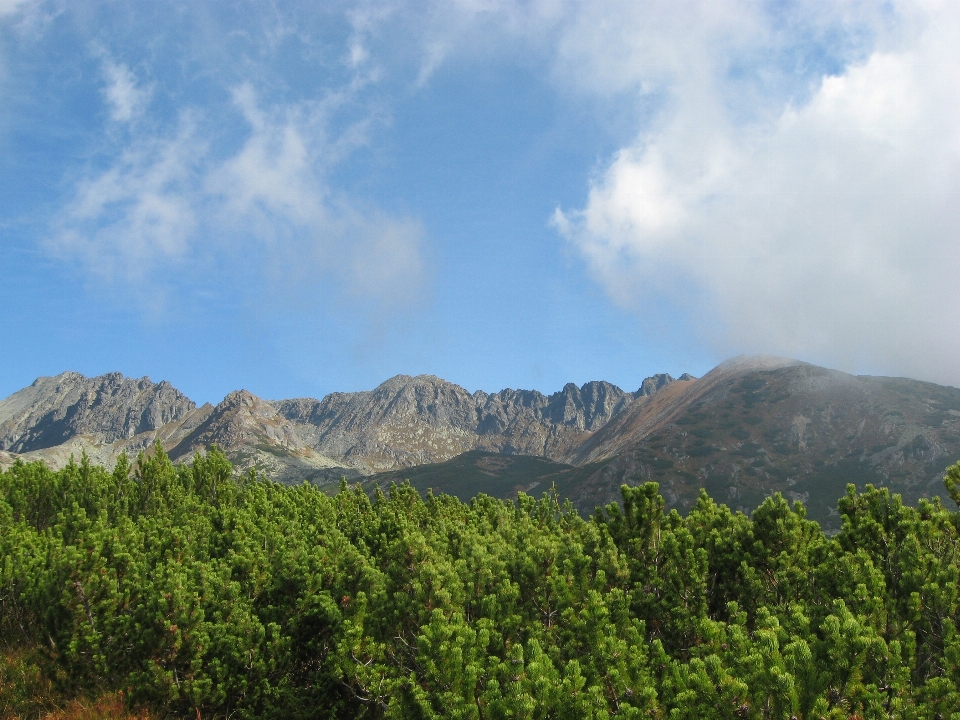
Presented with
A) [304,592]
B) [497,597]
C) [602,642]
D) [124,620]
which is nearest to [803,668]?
[602,642]

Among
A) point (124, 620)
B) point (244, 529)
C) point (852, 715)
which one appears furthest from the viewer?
point (244, 529)

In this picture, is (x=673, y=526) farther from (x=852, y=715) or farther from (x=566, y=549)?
(x=852, y=715)

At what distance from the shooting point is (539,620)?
15.7 meters

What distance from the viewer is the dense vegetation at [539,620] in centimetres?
1009

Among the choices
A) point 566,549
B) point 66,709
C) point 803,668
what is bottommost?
point 66,709

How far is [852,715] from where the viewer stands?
9523 mm

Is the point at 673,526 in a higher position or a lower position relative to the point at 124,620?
higher

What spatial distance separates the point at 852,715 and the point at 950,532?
8280mm

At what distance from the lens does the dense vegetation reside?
10.1m

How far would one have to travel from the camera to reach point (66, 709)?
17.6m

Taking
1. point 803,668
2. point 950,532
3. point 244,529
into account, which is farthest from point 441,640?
point 244,529

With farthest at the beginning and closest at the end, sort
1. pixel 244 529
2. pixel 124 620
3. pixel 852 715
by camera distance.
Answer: pixel 244 529
pixel 124 620
pixel 852 715

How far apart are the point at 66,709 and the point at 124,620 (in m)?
3.31

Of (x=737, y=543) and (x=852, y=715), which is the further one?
(x=737, y=543)
